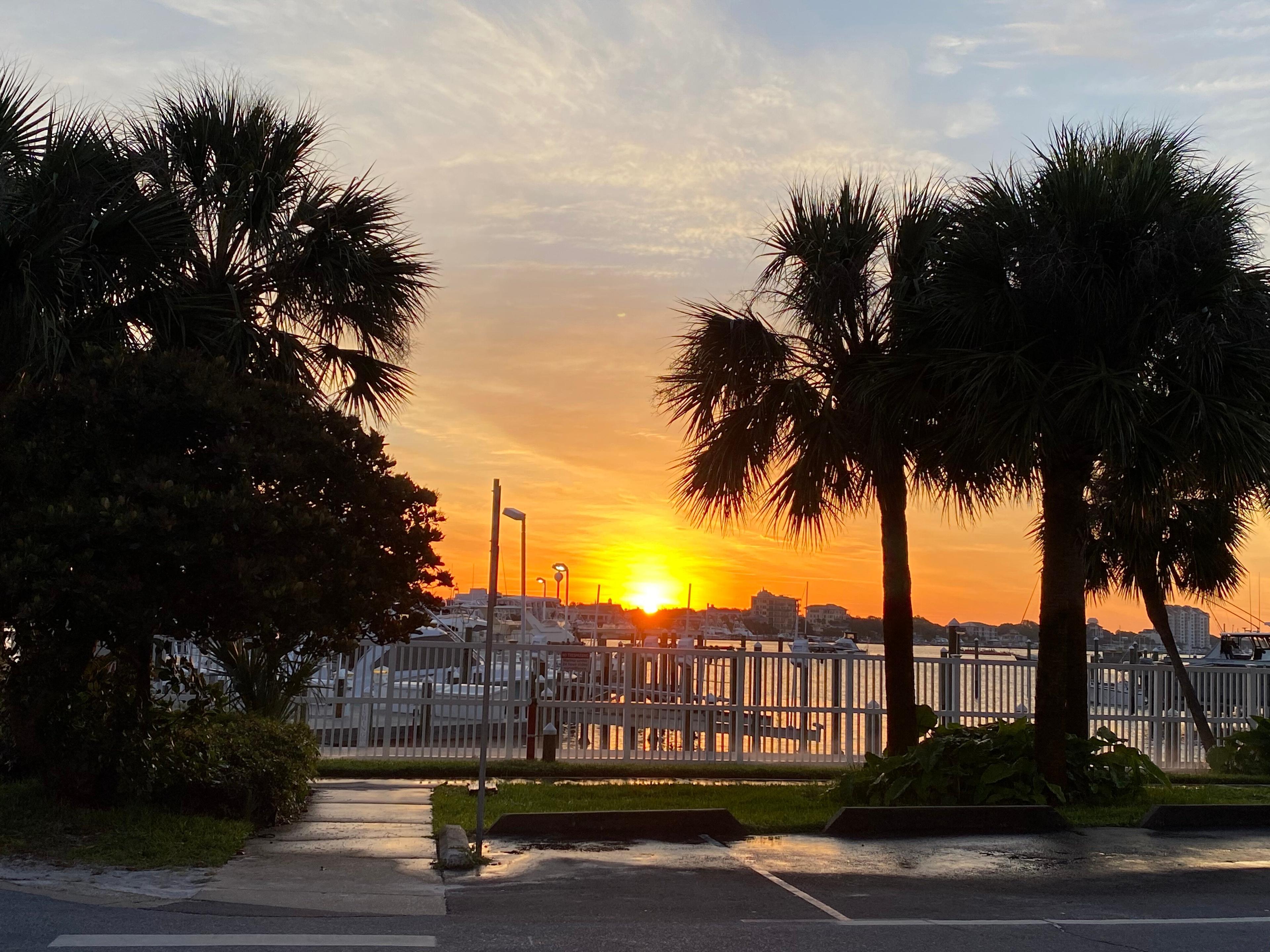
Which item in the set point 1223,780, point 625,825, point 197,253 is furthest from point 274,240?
point 1223,780

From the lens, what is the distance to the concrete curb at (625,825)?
10.1 metres

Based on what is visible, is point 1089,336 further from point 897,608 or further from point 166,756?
point 166,756

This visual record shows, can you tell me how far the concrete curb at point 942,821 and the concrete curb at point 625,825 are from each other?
101cm

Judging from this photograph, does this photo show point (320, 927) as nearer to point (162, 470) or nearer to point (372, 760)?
point (162, 470)

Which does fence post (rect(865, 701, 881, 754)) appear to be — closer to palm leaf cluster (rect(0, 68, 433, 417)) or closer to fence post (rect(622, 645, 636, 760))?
fence post (rect(622, 645, 636, 760))

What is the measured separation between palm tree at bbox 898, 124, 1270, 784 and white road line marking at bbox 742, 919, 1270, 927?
451cm

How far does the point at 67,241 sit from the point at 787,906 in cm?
770

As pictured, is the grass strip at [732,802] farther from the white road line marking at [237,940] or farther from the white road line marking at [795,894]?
the white road line marking at [237,940]

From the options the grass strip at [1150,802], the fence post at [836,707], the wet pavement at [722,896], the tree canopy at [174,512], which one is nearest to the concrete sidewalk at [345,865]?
the wet pavement at [722,896]

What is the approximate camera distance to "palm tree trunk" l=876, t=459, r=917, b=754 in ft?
44.3

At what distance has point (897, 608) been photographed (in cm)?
1369

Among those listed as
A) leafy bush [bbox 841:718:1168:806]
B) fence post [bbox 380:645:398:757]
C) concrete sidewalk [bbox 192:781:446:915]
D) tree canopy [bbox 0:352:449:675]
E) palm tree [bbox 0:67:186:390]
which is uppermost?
palm tree [bbox 0:67:186:390]

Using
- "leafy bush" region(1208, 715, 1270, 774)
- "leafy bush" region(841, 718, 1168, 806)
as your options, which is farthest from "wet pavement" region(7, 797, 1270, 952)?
"leafy bush" region(1208, 715, 1270, 774)

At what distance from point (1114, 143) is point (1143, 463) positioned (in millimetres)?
3529
